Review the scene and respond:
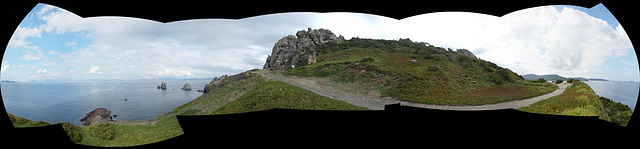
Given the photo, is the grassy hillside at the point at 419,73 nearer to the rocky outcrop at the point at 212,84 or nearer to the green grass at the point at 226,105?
the green grass at the point at 226,105

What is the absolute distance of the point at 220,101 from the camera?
5.00 meters

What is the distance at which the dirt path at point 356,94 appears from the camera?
494 cm

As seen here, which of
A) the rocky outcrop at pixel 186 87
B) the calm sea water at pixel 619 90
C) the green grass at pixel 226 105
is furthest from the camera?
the calm sea water at pixel 619 90

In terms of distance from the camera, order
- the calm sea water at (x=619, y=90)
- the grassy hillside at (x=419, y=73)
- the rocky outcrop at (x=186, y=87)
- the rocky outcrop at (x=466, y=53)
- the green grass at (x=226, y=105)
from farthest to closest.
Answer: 1. the calm sea water at (x=619, y=90)
2. the rocky outcrop at (x=466, y=53)
3. the rocky outcrop at (x=186, y=87)
4. the green grass at (x=226, y=105)
5. the grassy hillside at (x=419, y=73)

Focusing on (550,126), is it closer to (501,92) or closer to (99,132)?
(501,92)

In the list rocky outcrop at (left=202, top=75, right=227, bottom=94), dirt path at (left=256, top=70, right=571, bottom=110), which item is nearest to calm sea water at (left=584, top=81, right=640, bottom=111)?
dirt path at (left=256, top=70, right=571, bottom=110)

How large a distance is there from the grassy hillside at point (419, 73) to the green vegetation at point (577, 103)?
0.32 metres

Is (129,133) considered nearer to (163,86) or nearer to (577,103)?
(163,86)

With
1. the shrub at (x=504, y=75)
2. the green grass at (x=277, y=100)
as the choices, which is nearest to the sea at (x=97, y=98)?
the green grass at (x=277, y=100)

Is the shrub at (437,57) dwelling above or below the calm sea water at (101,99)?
above

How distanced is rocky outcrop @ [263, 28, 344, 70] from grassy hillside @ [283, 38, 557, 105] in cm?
13

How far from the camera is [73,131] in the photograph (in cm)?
521

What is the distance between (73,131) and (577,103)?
9246 mm

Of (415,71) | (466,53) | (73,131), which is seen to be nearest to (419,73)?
(415,71)
